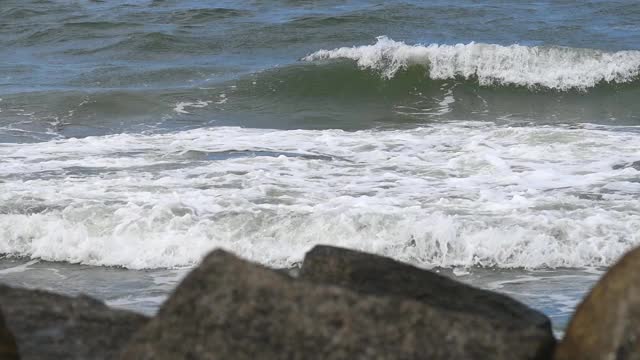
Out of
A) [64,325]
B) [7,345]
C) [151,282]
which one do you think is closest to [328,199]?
[151,282]

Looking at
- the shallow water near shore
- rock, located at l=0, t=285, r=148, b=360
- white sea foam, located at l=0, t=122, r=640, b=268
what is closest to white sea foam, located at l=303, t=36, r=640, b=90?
white sea foam, located at l=0, t=122, r=640, b=268

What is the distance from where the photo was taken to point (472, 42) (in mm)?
20062

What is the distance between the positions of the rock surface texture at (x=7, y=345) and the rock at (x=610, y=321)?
62.1 inches

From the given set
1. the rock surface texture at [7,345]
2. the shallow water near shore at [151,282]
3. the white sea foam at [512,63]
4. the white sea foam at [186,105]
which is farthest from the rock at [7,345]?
the white sea foam at [512,63]

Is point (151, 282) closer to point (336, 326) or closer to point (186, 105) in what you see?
point (336, 326)

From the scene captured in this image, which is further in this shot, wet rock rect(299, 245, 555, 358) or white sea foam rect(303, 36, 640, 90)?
white sea foam rect(303, 36, 640, 90)

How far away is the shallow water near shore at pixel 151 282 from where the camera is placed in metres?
7.56

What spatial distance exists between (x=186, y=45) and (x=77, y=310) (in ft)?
58.8

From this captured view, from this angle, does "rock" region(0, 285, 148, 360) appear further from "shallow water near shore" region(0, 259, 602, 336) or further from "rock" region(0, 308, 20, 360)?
"shallow water near shore" region(0, 259, 602, 336)

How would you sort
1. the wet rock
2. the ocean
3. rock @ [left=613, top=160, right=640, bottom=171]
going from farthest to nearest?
rock @ [left=613, top=160, right=640, bottom=171] → the ocean → the wet rock

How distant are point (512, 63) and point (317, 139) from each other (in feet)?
20.6

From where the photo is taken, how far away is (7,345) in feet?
11.4

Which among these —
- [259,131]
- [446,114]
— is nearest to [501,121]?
[446,114]

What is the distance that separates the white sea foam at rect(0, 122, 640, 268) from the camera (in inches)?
355
